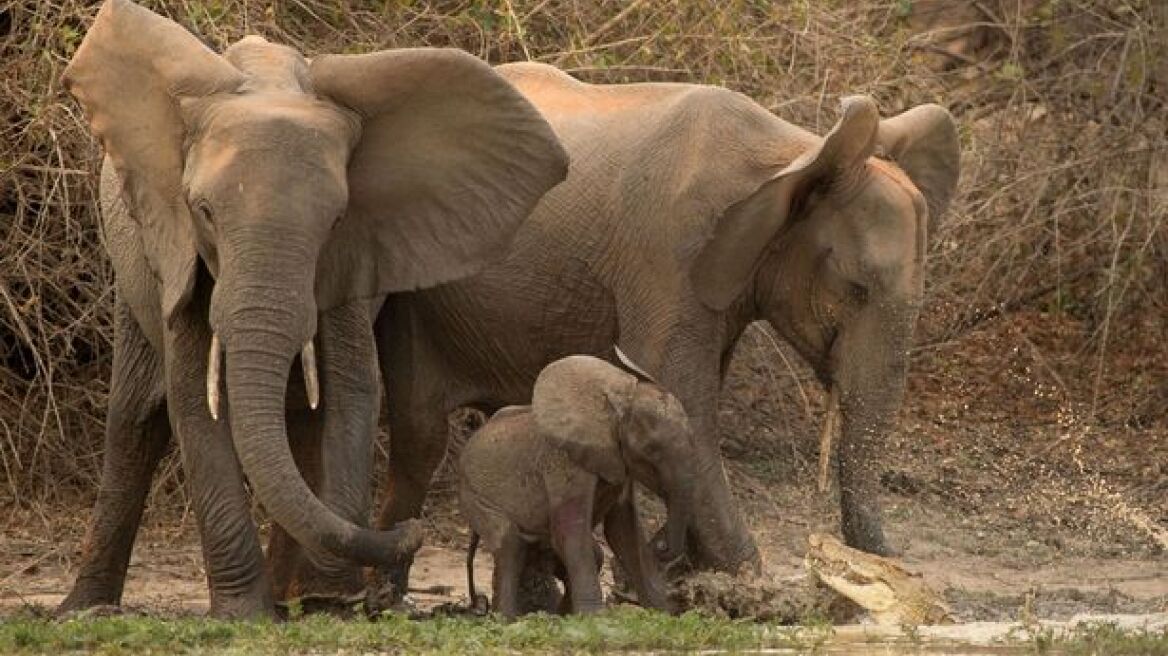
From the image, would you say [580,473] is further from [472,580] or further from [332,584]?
[332,584]

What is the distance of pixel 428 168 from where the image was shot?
10070 mm

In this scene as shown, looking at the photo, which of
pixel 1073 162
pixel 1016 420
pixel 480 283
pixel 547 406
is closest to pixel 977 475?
pixel 1016 420

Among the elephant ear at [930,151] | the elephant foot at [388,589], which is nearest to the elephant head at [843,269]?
the elephant ear at [930,151]

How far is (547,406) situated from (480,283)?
4.35 ft

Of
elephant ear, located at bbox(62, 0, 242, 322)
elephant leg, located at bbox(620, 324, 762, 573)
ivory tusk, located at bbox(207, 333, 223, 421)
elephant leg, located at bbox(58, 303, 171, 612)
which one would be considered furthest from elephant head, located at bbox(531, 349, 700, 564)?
elephant leg, located at bbox(58, 303, 171, 612)

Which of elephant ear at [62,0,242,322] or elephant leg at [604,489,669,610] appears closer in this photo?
elephant ear at [62,0,242,322]

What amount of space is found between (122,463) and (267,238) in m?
1.67

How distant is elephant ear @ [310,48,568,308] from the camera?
9758mm

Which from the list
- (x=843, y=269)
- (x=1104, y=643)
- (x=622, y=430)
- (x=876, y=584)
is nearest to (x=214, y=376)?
(x=622, y=430)

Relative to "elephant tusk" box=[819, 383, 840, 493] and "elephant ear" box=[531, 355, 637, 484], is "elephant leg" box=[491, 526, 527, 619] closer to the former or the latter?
"elephant ear" box=[531, 355, 637, 484]

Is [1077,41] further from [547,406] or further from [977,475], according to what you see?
[547,406]

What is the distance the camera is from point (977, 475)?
1402 centimetres

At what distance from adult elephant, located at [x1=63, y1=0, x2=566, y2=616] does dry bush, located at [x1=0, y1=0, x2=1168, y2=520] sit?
146 centimetres

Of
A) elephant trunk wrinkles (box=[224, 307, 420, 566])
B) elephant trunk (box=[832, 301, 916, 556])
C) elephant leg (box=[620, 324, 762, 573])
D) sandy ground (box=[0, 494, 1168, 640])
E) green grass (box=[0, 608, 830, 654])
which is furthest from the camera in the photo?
sandy ground (box=[0, 494, 1168, 640])
